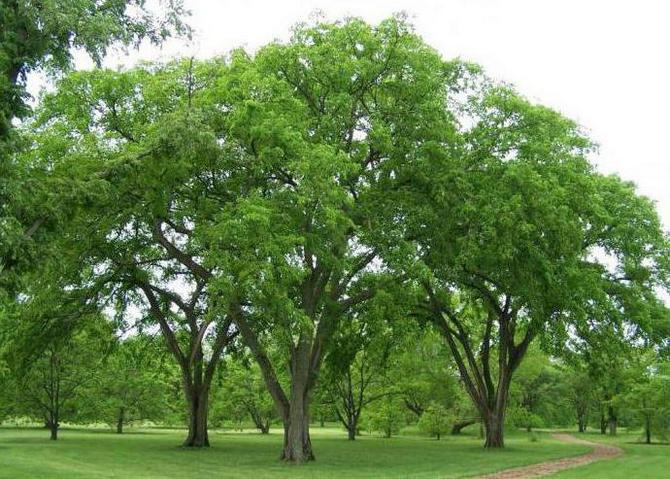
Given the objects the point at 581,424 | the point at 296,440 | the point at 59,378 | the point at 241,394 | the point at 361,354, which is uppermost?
the point at 361,354

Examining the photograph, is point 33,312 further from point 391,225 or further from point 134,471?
point 391,225

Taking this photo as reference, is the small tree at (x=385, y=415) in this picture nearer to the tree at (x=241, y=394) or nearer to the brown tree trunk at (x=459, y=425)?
the brown tree trunk at (x=459, y=425)

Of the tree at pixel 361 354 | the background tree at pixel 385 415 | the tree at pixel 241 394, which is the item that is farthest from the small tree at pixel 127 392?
the background tree at pixel 385 415

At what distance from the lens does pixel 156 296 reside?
30.4 m

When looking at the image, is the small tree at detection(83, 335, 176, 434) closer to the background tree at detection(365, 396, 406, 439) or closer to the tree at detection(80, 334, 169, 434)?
the tree at detection(80, 334, 169, 434)

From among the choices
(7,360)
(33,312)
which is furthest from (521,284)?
(7,360)

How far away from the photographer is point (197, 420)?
30656 millimetres

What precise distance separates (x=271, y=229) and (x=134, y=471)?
7085 millimetres

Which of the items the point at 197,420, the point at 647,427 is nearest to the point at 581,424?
the point at 647,427

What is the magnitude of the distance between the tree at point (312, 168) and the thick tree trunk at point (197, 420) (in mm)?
8819

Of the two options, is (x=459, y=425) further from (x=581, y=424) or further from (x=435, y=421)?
(x=581, y=424)

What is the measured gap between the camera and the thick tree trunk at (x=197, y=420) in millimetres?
30047

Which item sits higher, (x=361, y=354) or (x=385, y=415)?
(x=361, y=354)

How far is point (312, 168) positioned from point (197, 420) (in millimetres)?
17574
